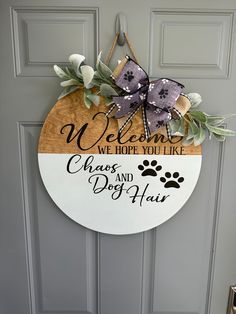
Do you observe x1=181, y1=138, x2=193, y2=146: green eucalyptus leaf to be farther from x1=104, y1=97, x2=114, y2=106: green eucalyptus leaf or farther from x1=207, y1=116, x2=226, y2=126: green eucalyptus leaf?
x1=104, y1=97, x2=114, y2=106: green eucalyptus leaf

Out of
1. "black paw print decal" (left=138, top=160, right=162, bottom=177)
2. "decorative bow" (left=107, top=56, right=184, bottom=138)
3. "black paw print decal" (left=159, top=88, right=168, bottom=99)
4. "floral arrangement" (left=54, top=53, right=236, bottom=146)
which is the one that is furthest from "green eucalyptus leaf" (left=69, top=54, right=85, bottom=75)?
"black paw print decal" (left=138, top=160, right=162, bottom=177)

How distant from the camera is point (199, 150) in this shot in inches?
39.1

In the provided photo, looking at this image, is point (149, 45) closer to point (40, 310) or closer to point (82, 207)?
point (82, 207)

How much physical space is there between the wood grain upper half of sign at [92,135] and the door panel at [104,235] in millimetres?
61

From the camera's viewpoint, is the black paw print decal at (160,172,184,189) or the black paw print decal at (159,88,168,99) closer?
the black paw print decal at (159,88,168,99)

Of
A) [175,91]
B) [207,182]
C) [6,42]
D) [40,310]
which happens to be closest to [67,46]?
[6,42]

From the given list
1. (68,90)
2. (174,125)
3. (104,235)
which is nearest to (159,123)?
(174,125)

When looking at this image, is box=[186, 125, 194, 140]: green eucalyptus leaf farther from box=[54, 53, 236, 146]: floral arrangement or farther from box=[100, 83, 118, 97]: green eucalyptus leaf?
box=[100, 83, 118, 97]: green eucalyptus leaf

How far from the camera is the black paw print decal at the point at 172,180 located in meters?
1.02

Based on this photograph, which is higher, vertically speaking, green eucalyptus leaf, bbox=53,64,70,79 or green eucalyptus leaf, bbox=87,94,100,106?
green eucalyptus leaf, bbox=53,64,70,79

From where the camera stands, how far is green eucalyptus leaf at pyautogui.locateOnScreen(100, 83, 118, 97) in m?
0.93

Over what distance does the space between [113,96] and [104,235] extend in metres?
0.49

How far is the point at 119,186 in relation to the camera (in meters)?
1.03

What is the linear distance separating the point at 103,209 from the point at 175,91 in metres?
0.45
